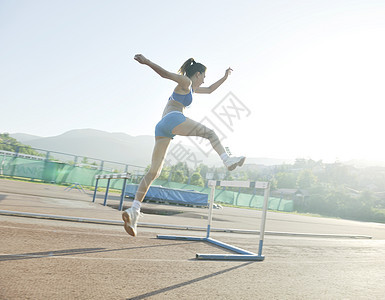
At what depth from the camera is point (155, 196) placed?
64.4 feet

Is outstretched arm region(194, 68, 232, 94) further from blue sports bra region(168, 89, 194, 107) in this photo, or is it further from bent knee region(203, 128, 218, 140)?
bent knee region(203, 128, 218, 140)

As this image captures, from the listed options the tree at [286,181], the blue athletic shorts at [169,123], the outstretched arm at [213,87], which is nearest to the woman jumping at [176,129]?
the blue athletic shorts at [169,123]

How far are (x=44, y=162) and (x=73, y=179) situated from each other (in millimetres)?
2604

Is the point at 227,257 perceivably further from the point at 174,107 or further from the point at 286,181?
the point at 286,181

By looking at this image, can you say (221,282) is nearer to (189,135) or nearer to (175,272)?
(175,272)

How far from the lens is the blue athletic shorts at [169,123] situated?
3.20 meters

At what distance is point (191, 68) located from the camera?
357 centimetres

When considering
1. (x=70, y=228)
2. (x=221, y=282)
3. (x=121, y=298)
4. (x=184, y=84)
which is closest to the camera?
(x=121, y=298)

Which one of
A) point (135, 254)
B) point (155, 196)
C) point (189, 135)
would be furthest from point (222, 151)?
point (155, 196)

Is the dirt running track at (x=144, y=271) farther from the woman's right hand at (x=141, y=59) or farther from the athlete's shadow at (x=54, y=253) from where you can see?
the woman's right hand at (x=141, y=59)

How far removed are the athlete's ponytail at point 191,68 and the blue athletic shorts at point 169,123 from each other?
2.00 feet

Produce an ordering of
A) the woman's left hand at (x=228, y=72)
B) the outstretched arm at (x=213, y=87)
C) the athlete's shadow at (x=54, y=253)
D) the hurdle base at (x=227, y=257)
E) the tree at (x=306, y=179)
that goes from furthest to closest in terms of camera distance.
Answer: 1. the tree at (x=306, y=179)
2. the woman's left hand at (x=228, y=72)
3. the outstretched arm at (x=213, y=87)
4. the hurdle base at (x=227, y=257)
5. the athlete's shadow at (x=54, y=253)

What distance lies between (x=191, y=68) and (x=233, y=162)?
1.27m

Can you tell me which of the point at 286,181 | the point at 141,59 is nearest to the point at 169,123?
the point at 141,59
